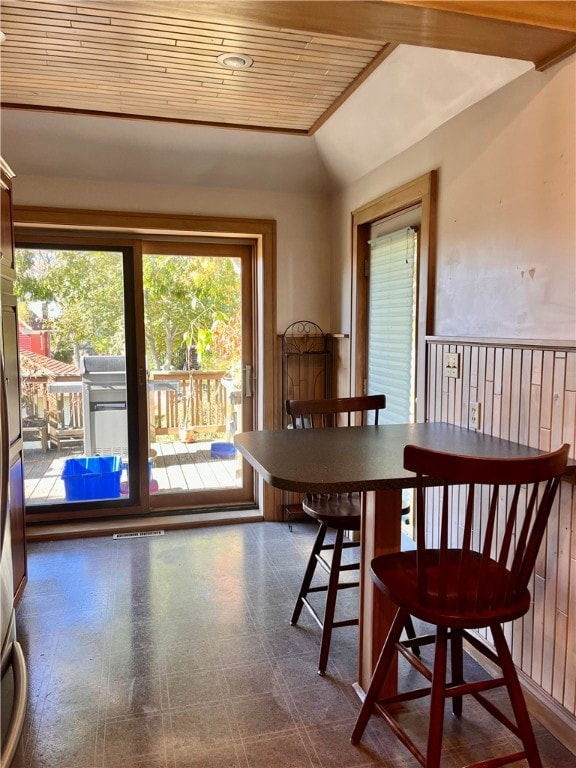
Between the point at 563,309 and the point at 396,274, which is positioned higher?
the point at 396,274

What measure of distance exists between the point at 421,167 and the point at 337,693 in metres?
2.40

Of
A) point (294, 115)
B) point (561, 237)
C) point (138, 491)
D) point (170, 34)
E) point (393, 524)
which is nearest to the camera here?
point (561, 237)

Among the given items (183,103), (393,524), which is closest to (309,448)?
(393,524)

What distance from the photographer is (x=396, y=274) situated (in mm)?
3086

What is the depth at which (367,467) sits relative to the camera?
1664mm

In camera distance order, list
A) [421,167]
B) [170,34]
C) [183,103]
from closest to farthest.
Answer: [170,34], [421,167], [183,103]

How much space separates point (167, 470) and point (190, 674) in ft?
6.64

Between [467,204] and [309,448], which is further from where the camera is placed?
[467,204]

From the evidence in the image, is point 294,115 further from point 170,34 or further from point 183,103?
point 170,34

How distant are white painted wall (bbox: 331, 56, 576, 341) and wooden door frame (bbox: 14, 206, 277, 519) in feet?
4.51

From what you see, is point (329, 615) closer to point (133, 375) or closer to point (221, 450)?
point (221, 450)

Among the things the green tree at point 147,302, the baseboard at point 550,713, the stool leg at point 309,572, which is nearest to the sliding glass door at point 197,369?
the green tree at point 147,302

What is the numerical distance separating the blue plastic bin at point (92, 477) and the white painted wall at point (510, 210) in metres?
2.59

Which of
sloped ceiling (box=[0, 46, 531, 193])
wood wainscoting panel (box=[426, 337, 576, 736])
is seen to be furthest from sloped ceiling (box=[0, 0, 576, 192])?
wood wainscoting panel (box=[426, 337, 576, 736])
